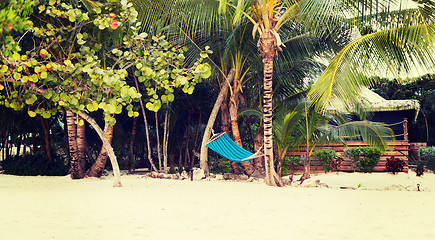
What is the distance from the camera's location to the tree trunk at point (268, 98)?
18.1ft

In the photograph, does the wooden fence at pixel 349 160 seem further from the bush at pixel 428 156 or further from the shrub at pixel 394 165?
the bush at pixel 428 156

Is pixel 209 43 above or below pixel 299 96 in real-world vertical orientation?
above

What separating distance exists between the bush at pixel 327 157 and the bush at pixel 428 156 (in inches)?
72.2

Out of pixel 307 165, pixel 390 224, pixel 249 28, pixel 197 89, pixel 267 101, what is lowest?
pixel 390 224

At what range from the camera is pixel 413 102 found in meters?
9.09

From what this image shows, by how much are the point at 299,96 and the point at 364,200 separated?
294 centimetres

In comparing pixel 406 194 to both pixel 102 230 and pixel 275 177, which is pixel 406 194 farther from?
pixel 102 230

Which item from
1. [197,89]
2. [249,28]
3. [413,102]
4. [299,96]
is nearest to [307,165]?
[299,96]

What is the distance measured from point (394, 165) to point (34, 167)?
22.1 feet

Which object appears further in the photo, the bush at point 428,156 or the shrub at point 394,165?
the bush at point 428,156

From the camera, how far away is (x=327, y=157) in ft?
27.8

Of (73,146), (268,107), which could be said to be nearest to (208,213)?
(268,107)

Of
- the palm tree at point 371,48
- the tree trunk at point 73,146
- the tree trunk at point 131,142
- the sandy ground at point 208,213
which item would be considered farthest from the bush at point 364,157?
the tree trunk at point 73,146

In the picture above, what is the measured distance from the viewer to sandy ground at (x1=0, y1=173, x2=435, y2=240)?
3170 millimetres
